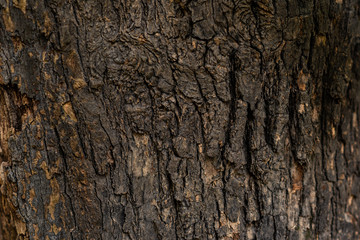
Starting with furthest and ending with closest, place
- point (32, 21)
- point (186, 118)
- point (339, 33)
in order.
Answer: point (339, 33)
point (186, 118)
point (32, 21)

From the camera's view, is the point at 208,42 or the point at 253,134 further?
the point at 253,134

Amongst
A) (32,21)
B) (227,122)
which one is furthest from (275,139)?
(32,21)

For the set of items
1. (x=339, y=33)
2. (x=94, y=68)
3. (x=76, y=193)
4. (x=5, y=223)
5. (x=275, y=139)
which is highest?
(x=339, y=33)

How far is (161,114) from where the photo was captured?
4.32 feet

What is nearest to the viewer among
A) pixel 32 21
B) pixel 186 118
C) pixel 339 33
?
pixel 32 21

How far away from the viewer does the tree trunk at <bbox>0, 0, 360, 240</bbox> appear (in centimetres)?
125

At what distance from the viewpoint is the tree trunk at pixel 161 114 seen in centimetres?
125

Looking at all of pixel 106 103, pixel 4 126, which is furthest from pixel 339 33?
pixel 4 126

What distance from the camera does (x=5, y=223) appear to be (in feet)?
5.11

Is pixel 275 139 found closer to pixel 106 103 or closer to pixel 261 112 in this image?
pixel 261 112

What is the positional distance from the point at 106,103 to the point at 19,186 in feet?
1.69

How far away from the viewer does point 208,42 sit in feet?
4.26

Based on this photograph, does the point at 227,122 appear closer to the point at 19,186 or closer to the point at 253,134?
the point at 253,134

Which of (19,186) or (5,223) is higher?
(19,186)
